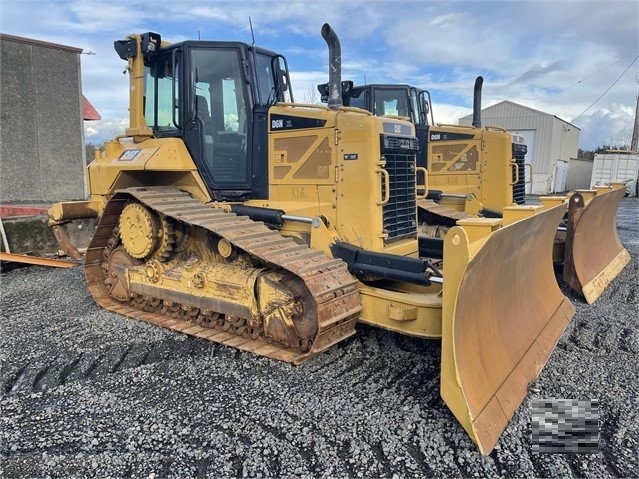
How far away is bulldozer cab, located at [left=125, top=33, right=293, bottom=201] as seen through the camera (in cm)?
516

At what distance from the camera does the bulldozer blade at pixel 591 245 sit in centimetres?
610

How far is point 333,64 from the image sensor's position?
Result: 4.77 metres

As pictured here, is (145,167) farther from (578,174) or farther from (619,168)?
(578,174)

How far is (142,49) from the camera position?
549 centimetres

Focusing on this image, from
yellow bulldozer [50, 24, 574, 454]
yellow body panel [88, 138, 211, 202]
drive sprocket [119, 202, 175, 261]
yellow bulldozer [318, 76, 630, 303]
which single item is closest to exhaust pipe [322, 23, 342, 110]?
yellow bulldozer [50, 24, 574, 454]

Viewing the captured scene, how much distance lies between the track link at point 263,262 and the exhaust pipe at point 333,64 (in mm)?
1392

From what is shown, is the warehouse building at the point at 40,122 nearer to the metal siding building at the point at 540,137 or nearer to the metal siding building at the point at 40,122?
the metal siding building at the point at 40,122

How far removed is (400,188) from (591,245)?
133 inches

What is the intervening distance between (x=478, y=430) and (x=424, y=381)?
948mm

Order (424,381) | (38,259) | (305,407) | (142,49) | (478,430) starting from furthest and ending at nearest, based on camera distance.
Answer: (38,259)
(142,49)
(424,381)
(305,407)
(478,430)

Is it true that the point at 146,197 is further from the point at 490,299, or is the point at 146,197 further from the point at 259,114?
the point at 490,299

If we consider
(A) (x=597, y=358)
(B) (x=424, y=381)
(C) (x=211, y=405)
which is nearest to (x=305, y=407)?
(C) (x=211, y=405)

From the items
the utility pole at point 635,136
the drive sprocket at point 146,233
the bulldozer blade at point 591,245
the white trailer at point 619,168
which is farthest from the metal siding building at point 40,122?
the utility pole at point 635,136

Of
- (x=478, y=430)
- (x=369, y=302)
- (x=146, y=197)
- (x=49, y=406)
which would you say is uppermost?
(x=146, y=197)
